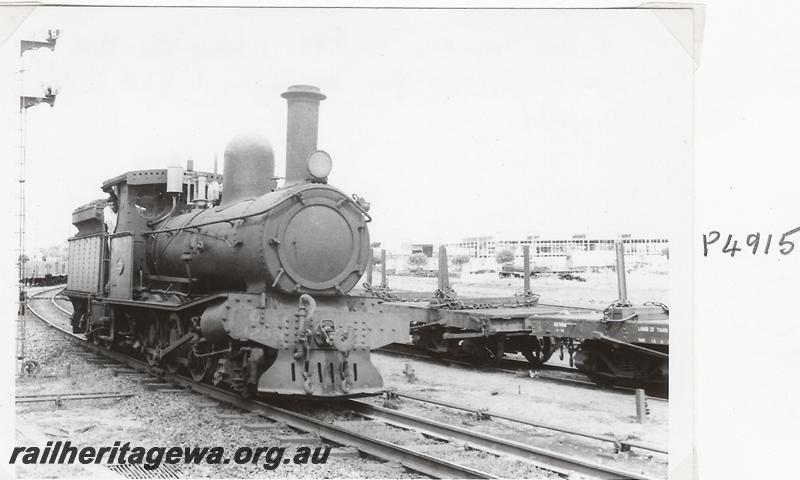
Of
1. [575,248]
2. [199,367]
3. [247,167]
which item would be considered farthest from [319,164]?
[575,248]

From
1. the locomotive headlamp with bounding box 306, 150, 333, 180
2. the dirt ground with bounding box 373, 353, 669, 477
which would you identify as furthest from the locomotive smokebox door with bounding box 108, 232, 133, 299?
the dirt ground with bounding box 373, 353, 669, 477

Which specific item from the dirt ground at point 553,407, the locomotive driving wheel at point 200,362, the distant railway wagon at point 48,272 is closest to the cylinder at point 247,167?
the locomotive driving wheel at point 200,362

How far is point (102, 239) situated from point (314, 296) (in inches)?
204

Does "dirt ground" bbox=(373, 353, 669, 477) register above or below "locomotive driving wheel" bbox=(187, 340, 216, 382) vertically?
below

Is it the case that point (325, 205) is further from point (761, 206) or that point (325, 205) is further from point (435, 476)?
point (761, 206)

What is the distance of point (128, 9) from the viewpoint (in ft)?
21.2

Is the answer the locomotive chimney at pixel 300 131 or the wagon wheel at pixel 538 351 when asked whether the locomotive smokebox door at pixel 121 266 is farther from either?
the wagon wheel at pixel 538 351

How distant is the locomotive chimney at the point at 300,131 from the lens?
7.96 m

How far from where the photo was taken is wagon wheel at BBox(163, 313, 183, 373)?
9.01m

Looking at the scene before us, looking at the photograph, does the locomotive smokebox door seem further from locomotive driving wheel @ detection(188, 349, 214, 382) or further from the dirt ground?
the dirt ground

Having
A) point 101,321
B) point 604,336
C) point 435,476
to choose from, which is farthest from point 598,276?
point 435,476

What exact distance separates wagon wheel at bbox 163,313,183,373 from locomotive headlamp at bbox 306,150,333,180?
2.91 meters

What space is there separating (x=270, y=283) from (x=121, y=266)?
4.08 meters

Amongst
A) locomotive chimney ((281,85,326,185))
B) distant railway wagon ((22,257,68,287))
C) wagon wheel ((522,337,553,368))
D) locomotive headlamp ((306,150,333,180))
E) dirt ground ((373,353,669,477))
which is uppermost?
locomotive chimney ((281,85,326,185))
